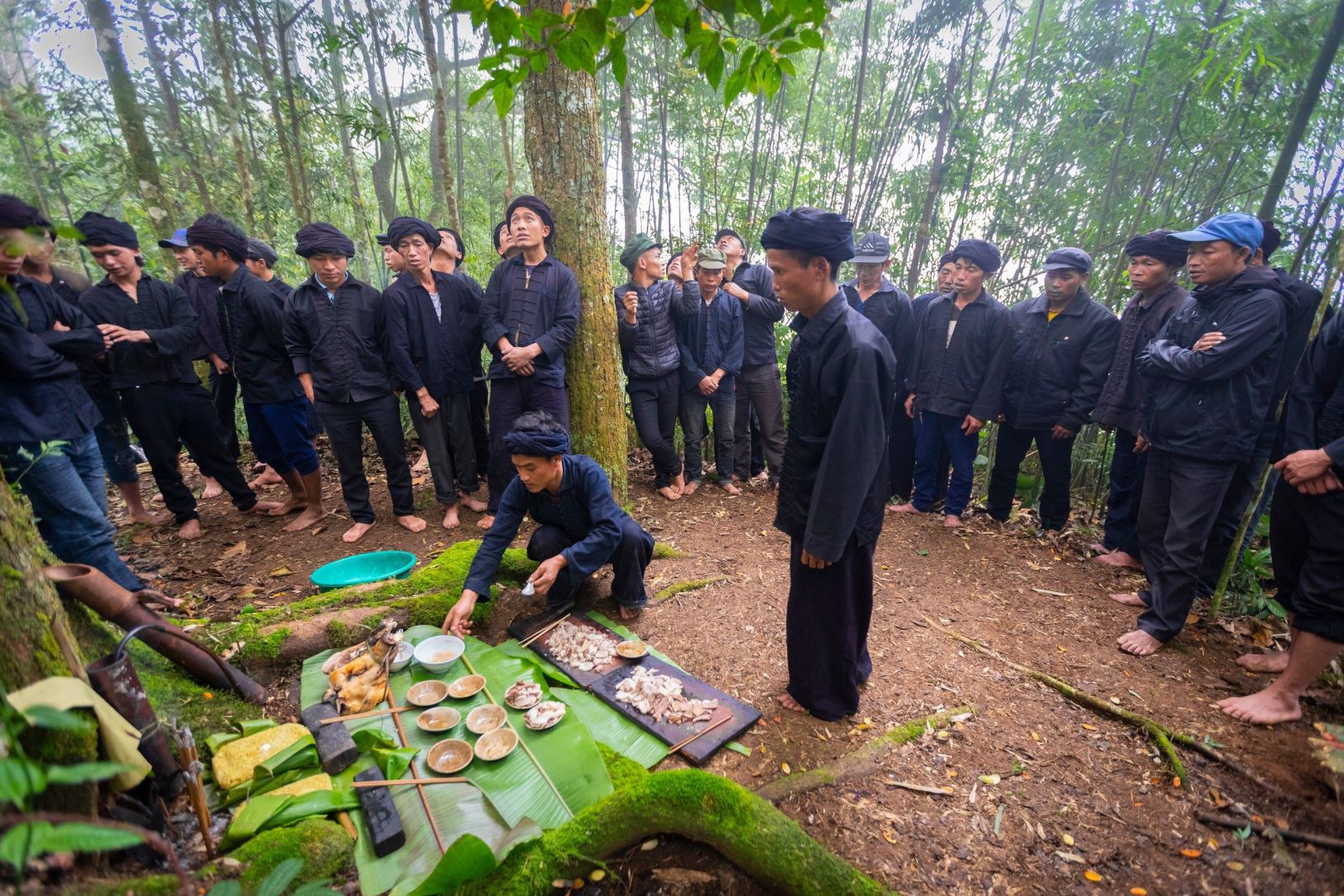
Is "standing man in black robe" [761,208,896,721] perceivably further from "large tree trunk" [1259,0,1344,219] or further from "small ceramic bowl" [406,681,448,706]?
"large tree trunk" [1259,0,1344,219]

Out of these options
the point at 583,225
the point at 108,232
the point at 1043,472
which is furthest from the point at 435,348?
the point at 1043,472

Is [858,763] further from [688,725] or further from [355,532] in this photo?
[355,532]

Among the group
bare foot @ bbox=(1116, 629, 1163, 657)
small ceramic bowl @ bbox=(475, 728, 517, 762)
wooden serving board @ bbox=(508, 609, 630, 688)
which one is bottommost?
bare foot @ bbox=(1116, 629, 1163, 657)

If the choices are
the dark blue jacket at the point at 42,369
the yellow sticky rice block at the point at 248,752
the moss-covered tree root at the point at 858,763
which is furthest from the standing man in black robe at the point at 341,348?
the moss-covered tree root at the point at 858,763

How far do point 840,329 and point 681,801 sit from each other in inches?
73.1

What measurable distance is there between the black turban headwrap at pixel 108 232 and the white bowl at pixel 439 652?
13.1ft

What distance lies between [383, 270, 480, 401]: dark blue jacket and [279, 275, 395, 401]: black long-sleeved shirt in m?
0.17

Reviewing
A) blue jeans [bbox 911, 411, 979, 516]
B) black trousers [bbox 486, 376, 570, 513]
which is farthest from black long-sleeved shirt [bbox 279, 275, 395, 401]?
blue jeans [bbox 911, 411, 979, 516]

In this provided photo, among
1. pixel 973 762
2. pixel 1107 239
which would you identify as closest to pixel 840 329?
pixel 973 762

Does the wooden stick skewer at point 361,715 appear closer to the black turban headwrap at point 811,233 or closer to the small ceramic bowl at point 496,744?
the small ceramic bowl at point 496,744

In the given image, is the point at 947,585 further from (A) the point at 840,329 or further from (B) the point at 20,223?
(B) the point at 20,223

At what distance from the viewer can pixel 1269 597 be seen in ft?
11.6

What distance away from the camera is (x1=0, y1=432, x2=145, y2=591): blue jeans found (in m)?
2.94

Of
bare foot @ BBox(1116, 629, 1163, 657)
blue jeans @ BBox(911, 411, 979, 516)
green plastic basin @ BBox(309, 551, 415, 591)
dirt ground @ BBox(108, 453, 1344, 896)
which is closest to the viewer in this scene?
dirt ground @ BBox(108, 453, 1344, 896)
